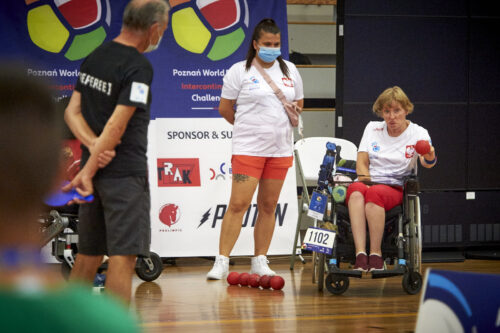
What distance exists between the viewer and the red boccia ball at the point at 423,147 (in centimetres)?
444

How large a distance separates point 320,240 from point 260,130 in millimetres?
844

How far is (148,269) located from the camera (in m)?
5.05

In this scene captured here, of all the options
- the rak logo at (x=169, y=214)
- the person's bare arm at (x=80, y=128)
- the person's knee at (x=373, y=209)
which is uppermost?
the person's bare arm at (x=80, y=128)

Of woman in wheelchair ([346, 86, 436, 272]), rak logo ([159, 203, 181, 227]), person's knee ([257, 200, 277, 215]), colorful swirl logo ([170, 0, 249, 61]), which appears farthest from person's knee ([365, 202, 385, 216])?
colorful swirl logo ([170, 0, 249, 61])

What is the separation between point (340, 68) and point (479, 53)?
4.12 feet

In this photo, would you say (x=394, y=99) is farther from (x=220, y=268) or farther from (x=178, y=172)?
(x=178, y=172)

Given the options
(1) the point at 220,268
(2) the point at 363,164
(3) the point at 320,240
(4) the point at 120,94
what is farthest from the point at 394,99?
(4) the point at 120,94

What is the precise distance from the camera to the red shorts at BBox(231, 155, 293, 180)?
4.82 metres

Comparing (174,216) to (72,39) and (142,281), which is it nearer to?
(142,281)

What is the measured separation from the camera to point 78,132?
284cm

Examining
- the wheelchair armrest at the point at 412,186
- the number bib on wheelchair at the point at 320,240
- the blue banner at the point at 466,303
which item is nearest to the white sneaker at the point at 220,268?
the number bib on wheelchair at the point at 320,240

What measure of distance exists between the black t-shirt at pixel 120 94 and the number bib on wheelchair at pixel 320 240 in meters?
1.73

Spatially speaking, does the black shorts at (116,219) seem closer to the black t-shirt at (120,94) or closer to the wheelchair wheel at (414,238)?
the black t-shirt at (120,94)

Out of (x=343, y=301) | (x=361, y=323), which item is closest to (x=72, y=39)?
(x=343, y=301)
